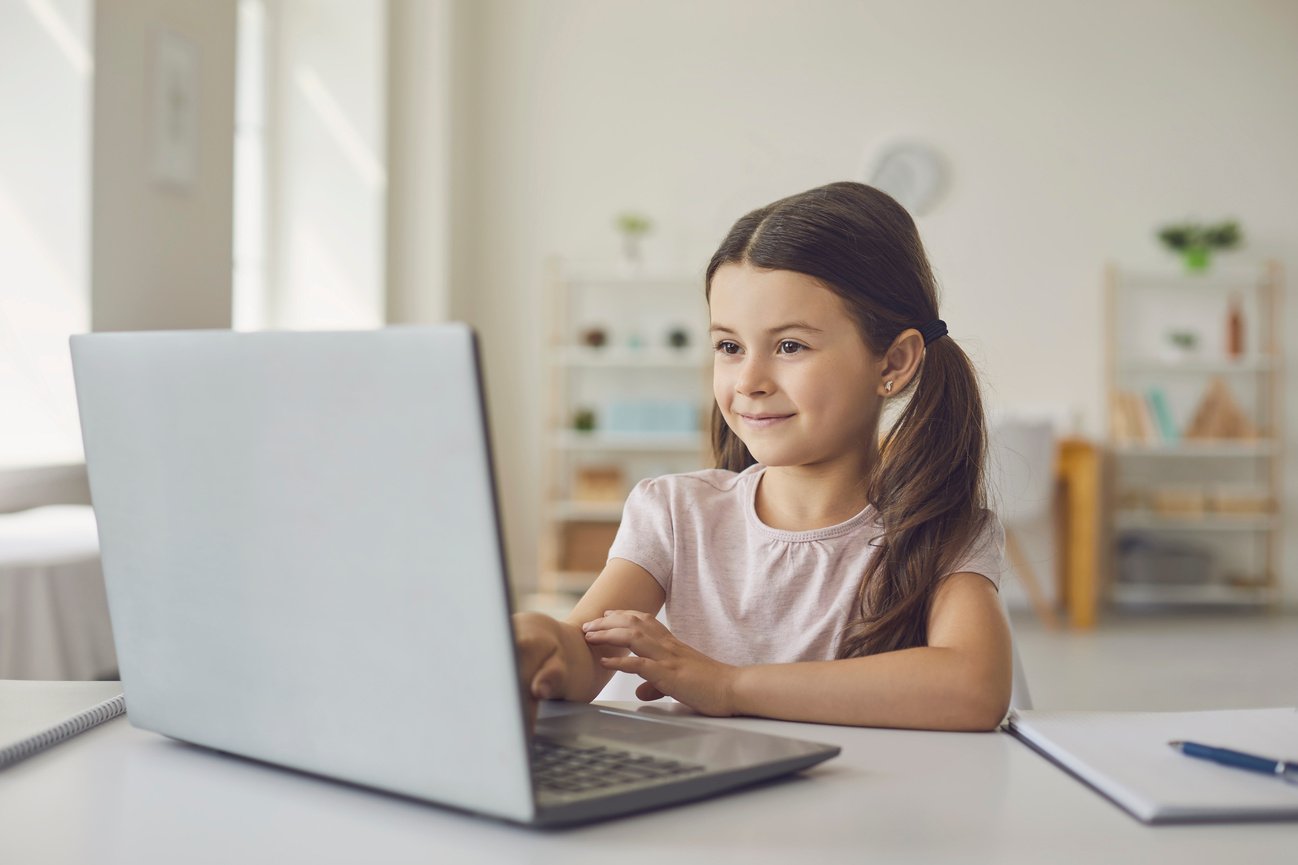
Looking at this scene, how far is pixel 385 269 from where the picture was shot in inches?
194

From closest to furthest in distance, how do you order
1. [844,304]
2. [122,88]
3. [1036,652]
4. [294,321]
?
1. [844,304]
2. [122,88]
3. [1036,652]
4. [294,321]

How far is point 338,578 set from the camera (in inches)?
23.5

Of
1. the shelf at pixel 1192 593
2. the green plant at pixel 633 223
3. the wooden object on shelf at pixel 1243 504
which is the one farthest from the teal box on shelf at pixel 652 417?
the wooden object on shelf at pixel 1243 504

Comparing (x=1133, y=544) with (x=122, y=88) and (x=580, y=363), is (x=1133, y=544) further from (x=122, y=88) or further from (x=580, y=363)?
(x=122, y=88)

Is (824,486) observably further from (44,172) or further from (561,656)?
(44,172)

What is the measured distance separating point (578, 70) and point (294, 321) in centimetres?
176

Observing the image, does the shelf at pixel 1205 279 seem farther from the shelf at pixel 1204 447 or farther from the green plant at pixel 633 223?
the green plant at pixel 633 223

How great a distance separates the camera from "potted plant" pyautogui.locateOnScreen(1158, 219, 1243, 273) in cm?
507

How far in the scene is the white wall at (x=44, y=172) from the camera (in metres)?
2.88

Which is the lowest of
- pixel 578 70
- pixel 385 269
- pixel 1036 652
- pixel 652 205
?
pixel 1036 652

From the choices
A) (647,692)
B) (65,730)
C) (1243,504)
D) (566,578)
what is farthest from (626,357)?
→ (65,730)

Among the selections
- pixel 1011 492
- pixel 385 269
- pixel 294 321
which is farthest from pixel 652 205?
pixel 1011 492

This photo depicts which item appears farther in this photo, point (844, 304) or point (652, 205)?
point (652, 205)

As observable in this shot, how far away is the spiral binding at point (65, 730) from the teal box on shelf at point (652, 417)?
4415mm
